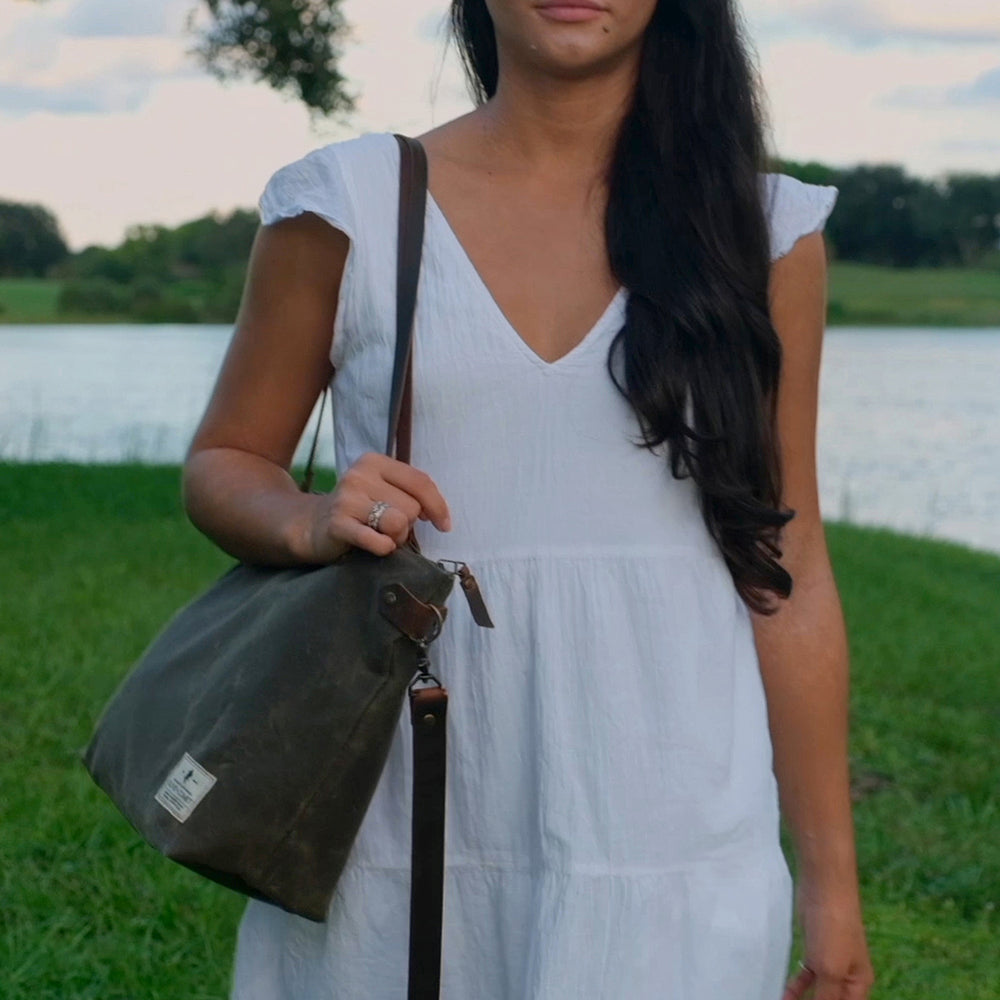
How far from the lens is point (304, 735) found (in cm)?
150

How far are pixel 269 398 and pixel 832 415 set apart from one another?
1798 centimetres

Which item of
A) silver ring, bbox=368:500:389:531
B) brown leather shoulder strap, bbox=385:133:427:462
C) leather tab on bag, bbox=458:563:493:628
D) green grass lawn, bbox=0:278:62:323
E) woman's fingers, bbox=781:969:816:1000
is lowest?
green grass lawn, bbox=0:278:62:323

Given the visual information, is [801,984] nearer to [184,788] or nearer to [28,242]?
[184,788]

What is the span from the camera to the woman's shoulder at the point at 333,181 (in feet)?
5.46

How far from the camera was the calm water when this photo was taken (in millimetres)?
13469

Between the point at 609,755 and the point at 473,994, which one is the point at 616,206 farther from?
the point at 473,994

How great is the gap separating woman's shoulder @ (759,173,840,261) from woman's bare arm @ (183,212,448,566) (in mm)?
430

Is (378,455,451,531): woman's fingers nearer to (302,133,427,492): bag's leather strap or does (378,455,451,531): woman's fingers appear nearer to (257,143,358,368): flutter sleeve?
(302,133,427,492): bag's leather strap

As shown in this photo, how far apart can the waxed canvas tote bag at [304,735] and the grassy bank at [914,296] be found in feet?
113

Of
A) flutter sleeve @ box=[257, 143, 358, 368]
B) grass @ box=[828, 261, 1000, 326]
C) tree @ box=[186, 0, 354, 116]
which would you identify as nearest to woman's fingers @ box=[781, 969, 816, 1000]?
flutter sleeve @ box=[257, 143, 358, 368]

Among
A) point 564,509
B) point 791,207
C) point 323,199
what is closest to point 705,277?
point 791,207

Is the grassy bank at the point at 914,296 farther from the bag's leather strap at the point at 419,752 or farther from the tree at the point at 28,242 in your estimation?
the bag's leather strap at the point at 419,752

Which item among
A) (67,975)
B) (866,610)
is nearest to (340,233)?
(67,975)

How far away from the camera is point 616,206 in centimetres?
176
